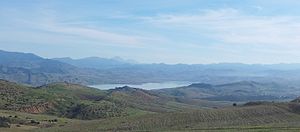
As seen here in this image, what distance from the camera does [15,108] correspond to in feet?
488

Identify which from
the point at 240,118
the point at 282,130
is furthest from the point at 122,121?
the point at 282,130

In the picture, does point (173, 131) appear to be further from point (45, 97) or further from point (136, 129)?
point (45, 97)

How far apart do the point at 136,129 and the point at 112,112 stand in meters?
61.8

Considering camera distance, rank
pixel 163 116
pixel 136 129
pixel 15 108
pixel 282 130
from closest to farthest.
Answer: pixel 282 130, pixel 136 129, pixel 163 116, pixel 15 108

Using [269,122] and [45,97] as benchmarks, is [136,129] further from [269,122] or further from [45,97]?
[45,97]

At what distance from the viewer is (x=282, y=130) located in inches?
3007

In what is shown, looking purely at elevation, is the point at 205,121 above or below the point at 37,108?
above

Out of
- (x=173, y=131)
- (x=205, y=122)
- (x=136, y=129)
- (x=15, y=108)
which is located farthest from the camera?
(x=15, y=108)

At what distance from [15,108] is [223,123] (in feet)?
253

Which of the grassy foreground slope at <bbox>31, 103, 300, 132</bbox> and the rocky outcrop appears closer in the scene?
the grassy foreground slope at <bbox>31, 103, 300, 132</bbox>

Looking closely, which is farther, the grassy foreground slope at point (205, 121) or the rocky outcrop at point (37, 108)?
the rocky outcrop at point (37, 108)

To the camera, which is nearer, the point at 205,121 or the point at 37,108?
the point at 205,121

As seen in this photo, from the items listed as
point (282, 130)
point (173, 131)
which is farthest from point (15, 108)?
point (282, 130)

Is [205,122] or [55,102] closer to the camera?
[205,122]
